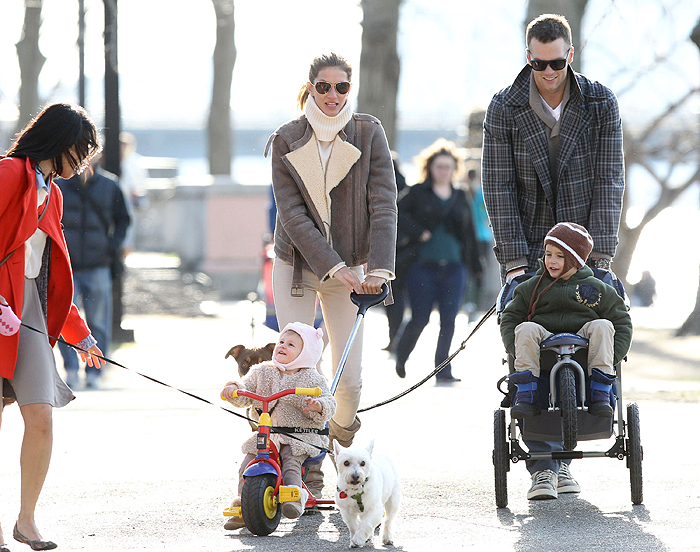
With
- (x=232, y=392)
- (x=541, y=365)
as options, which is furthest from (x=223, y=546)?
(x=541, y=365)

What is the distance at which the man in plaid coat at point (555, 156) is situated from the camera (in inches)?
228

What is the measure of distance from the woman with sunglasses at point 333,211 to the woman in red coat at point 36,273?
3.50ft

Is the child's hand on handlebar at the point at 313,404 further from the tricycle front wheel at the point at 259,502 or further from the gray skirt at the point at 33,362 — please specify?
the gray skirt at the point at 33,362

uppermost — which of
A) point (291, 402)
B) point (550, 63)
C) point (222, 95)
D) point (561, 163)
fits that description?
point (222, 95)

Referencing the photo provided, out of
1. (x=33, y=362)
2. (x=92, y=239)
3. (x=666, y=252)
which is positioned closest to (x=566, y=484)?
(x=33, y=362)

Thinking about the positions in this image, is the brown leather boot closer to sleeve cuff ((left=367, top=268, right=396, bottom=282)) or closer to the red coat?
sleeve cuff ((left=367, top=268, right=396, bottom=282))

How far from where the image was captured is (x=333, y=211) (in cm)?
566

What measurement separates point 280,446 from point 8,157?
164cm

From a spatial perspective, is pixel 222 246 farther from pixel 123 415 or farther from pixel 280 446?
pixel 280 446

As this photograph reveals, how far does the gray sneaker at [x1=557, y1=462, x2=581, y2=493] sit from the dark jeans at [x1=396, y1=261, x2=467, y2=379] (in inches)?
181

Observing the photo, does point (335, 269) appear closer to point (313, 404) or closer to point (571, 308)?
point (313, 404)

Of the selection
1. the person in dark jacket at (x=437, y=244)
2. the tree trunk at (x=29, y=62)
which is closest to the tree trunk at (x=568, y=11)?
the person in dark jacket at (x=437, y=244)

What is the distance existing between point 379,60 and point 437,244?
23.1ft

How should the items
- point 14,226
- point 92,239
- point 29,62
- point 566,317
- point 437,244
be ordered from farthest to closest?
point 29,62 < point 92,239 < point 437,244 < point 566,317 < point 14,226
